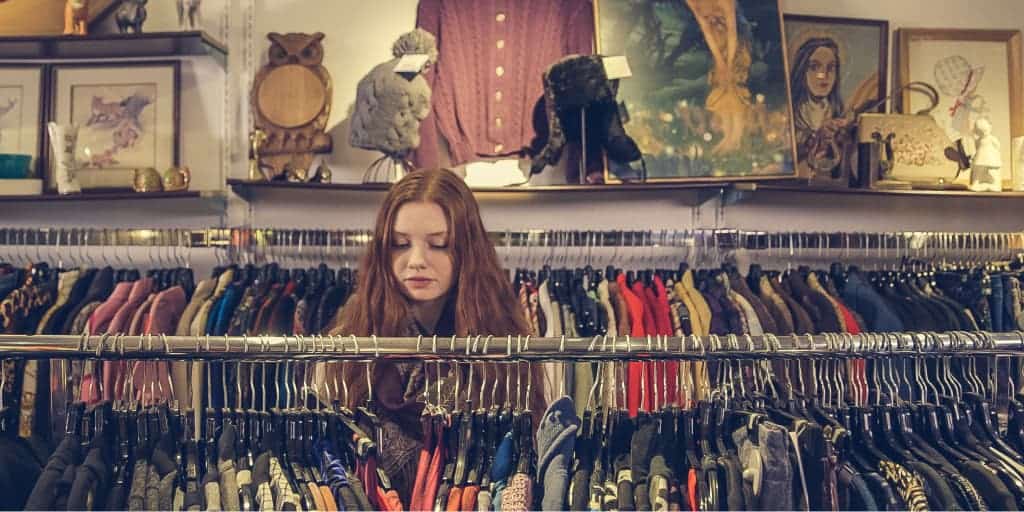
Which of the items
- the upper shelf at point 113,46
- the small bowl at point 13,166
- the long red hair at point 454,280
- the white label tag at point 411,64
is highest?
the upper shelf at point 113,46

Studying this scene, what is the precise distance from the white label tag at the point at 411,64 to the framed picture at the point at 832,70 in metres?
1.37

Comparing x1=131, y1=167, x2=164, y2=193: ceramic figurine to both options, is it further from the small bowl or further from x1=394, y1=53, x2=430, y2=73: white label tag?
x1=394, y1=53, x2=430, y2=73: white label tag

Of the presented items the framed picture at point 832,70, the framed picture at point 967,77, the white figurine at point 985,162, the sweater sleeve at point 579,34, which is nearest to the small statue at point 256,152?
the sweater sleeve at point 579,34

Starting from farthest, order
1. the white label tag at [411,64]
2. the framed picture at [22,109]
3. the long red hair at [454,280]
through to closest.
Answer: the framed picture at [22,109]
the white label tag at [411,64]
the long red hair at [454,280]

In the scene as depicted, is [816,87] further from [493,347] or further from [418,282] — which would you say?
[493,347]

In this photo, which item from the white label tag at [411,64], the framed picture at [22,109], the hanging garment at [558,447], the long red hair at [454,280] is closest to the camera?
the hanging garment at [558,447]

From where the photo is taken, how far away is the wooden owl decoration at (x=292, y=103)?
3215 millimetres

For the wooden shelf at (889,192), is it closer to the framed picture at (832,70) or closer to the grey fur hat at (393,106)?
the framed picture at (832,70)

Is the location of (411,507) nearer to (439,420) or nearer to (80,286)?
(439,420)

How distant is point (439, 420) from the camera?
5.29 feet

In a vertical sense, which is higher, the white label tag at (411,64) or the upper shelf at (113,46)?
the upper shelf at (113,46)

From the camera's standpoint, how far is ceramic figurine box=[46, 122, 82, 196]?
3.07 meters

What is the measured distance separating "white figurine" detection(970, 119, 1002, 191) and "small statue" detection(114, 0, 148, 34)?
2869mm

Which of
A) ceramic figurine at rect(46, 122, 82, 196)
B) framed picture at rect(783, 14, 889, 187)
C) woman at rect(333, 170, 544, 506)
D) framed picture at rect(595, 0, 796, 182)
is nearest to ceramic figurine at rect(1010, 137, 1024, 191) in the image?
framed picture at rect(783, 14, 889, 187)
